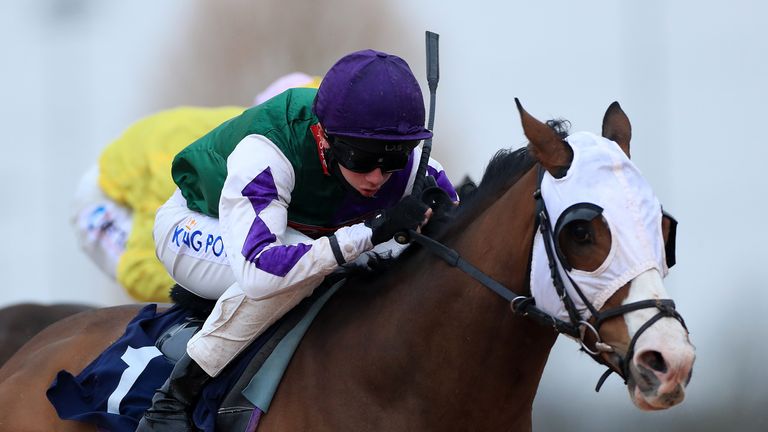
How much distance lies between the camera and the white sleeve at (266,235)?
10.2 ft

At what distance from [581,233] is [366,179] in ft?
2.50

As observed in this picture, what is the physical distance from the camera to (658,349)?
2553 millimetres

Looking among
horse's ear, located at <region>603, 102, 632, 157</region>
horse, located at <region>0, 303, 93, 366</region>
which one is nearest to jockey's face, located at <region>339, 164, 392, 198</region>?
horse's ear, located at <region>603, 102, 632, 157</region>

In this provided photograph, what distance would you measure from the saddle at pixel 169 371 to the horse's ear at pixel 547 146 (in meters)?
0.89

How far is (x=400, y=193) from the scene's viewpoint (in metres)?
3.59

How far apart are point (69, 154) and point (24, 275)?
115 cm

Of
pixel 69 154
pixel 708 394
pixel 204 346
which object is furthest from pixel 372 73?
pixel 69 154

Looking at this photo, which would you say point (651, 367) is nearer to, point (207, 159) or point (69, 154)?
point (207, 159)

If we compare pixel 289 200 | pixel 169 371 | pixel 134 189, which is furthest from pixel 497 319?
pixel 134 189

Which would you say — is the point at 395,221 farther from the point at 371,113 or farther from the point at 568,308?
the point at 568,308

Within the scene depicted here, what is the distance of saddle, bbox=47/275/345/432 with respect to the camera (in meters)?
3.33

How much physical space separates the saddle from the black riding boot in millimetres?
37

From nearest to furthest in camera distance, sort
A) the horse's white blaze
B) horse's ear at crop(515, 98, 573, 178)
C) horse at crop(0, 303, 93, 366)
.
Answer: the horse's white blaze, horse's ear at crop(515, 98, 573, 178), horse at crop(0, 303, 93, 366)

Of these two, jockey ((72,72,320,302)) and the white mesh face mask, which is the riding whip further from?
jockey ((72,72,320,302))
